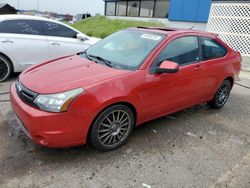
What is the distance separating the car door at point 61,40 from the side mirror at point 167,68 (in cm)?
369

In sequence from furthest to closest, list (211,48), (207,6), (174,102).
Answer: (207,6) → (211,48) → (174,102)

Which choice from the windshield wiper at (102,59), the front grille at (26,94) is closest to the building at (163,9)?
the windshield wiper at (102,59)

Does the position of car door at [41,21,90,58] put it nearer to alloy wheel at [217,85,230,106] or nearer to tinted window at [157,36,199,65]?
tinted window at [157,36,199,65]

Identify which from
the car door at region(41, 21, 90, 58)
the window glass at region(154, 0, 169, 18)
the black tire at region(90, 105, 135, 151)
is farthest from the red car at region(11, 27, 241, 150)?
the window glass at region(154, 0, 169, 18)

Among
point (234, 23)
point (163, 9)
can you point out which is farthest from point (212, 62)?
point (163, 9)

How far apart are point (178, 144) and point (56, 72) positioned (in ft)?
6.54

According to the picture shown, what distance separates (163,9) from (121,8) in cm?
691

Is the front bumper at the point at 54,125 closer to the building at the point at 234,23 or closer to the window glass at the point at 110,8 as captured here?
the building at the point at 234,23

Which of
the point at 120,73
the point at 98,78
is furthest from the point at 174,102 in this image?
the point at 98,78

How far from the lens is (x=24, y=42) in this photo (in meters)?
5.79

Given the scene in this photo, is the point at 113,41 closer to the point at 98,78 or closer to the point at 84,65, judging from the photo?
the point at 84,65

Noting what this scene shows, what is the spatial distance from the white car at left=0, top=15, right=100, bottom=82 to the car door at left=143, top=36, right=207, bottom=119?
11.1 feet

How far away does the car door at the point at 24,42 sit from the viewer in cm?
565

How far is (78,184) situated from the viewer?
264 centimetres
